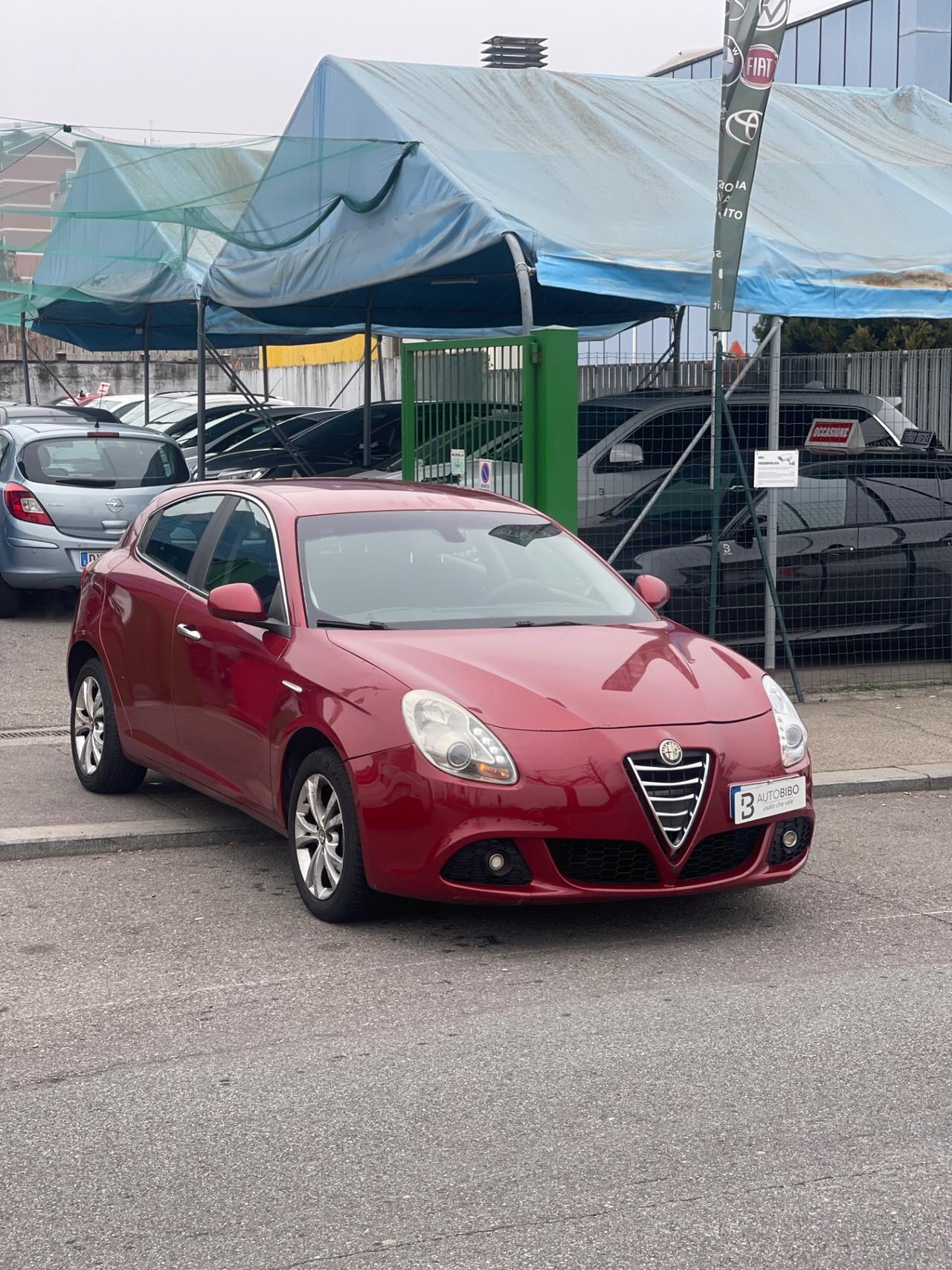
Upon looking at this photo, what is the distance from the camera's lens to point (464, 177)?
11.6 meters

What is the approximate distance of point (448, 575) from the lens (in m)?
6.69

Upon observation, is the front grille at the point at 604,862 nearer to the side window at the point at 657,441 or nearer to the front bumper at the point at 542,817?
the front bumper at the point at 542,817

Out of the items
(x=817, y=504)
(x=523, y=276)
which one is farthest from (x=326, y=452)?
(x=817, y=504)

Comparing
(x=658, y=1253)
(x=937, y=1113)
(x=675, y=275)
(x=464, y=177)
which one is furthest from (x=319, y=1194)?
(x=464, y=177)

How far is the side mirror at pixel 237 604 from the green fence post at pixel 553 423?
13.1ft

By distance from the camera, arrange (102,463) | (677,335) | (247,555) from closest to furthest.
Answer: (247,555) < (102,463) < (677,335)

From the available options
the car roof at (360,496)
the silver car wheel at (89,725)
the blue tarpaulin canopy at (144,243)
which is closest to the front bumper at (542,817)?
the car roof at (360,496)

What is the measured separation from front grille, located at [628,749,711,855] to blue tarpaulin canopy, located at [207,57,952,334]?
5.52 m

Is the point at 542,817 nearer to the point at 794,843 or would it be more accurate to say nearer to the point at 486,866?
the point at 486,866

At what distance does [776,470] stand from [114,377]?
1249 inches

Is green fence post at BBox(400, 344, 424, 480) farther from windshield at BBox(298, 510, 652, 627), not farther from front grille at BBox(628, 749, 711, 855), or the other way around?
front grille at BBox(628, 749, 711, 855)

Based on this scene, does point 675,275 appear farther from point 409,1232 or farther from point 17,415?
point 409,1232

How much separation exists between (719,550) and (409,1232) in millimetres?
7625

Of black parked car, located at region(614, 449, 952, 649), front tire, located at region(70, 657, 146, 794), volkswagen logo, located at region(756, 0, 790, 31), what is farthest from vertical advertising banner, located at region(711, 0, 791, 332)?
front tire, located at region(70, 657, 146, 794)
